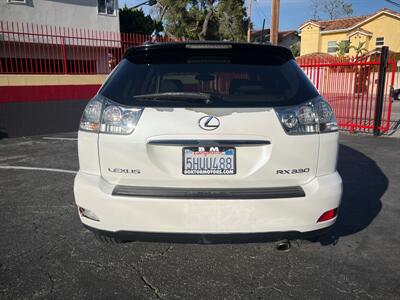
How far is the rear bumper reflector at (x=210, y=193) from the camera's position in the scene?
222cm

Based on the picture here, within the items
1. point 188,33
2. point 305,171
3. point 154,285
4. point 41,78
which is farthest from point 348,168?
point 188,33

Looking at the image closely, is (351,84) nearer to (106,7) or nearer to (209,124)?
(209,124)

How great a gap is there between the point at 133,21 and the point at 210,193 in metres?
25.7

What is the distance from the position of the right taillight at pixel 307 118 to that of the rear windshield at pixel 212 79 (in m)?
0.06

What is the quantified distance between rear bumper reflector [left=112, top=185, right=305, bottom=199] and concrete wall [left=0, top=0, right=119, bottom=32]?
18.3 metres

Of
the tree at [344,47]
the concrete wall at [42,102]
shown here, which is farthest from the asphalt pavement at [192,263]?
the tree at [344,47]

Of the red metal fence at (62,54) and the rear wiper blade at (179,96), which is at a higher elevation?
the red metal fence at (62,54)

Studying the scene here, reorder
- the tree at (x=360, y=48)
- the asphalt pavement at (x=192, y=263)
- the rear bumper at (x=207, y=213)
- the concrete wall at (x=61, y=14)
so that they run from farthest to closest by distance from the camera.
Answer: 1. the tree at (x=360, y=48)
2. the concrete wall at (x=61, y=14)
3. the asphalt pavement at (x=192, y=263)
4. the rear bumper at (x=207, y=213)

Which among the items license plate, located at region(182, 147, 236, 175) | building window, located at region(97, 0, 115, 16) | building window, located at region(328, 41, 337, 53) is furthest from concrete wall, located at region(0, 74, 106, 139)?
building window, located at region(328, 41, 337, 53)

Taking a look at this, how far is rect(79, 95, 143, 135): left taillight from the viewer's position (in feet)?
7.48

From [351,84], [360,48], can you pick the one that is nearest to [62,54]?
[351,84]

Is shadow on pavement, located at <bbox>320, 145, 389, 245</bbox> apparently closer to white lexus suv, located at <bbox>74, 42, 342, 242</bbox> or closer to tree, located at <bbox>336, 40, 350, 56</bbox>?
white lexus suv, located at <bbox>74, 42, 342, 242</bbox>

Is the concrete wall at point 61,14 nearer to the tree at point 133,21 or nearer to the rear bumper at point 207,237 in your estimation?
the tree at point 133,21

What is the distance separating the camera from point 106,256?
115 inches
